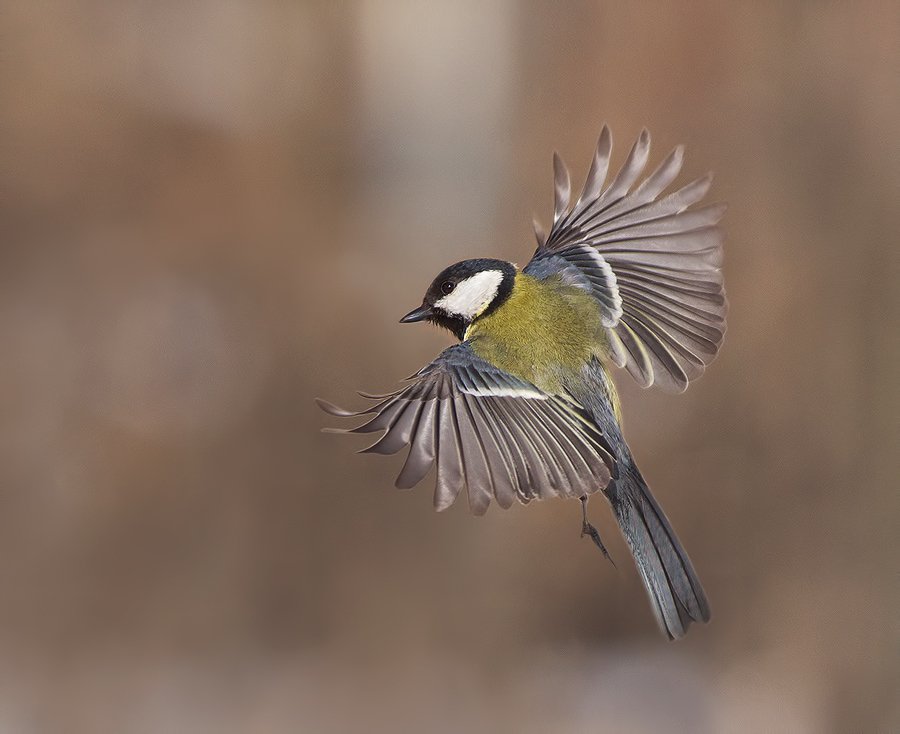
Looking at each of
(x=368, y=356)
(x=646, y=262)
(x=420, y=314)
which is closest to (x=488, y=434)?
(x=420, y=314)

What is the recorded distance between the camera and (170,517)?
3.66 metres

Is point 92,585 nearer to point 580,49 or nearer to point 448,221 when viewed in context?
point 448,221

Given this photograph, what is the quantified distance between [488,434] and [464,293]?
5.0 inches

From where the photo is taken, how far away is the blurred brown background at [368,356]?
356 cm

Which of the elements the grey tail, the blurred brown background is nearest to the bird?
the grey tail

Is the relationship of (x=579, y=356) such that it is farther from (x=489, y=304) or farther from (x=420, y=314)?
(x=420, y=314)

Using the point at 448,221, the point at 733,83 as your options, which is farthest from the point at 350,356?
the point at 733,83

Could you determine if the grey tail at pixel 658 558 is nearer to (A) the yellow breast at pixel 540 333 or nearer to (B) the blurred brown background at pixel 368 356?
(A) the yellow breast at pixel 540 333

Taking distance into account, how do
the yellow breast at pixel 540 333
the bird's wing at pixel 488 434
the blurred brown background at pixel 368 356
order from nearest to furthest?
the bird's wing at pixel 488 434 < the yellow breast at pixel 540 333 < the blurred brown background at pixel 368 356

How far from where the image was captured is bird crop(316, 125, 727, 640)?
2.84 ft

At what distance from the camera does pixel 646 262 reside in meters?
1.12

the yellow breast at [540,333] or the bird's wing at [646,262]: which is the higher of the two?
the bird's wing at [646,262]

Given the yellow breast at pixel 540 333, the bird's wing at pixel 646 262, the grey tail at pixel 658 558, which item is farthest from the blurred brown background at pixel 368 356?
the grey tail at pixel 658 558

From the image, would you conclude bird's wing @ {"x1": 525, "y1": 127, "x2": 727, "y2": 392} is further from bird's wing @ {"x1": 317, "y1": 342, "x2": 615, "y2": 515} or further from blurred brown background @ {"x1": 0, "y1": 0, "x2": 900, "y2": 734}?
blurred brown background @ {"x1": 0, "y1": 0, "x2": 900, "y2": 734}
